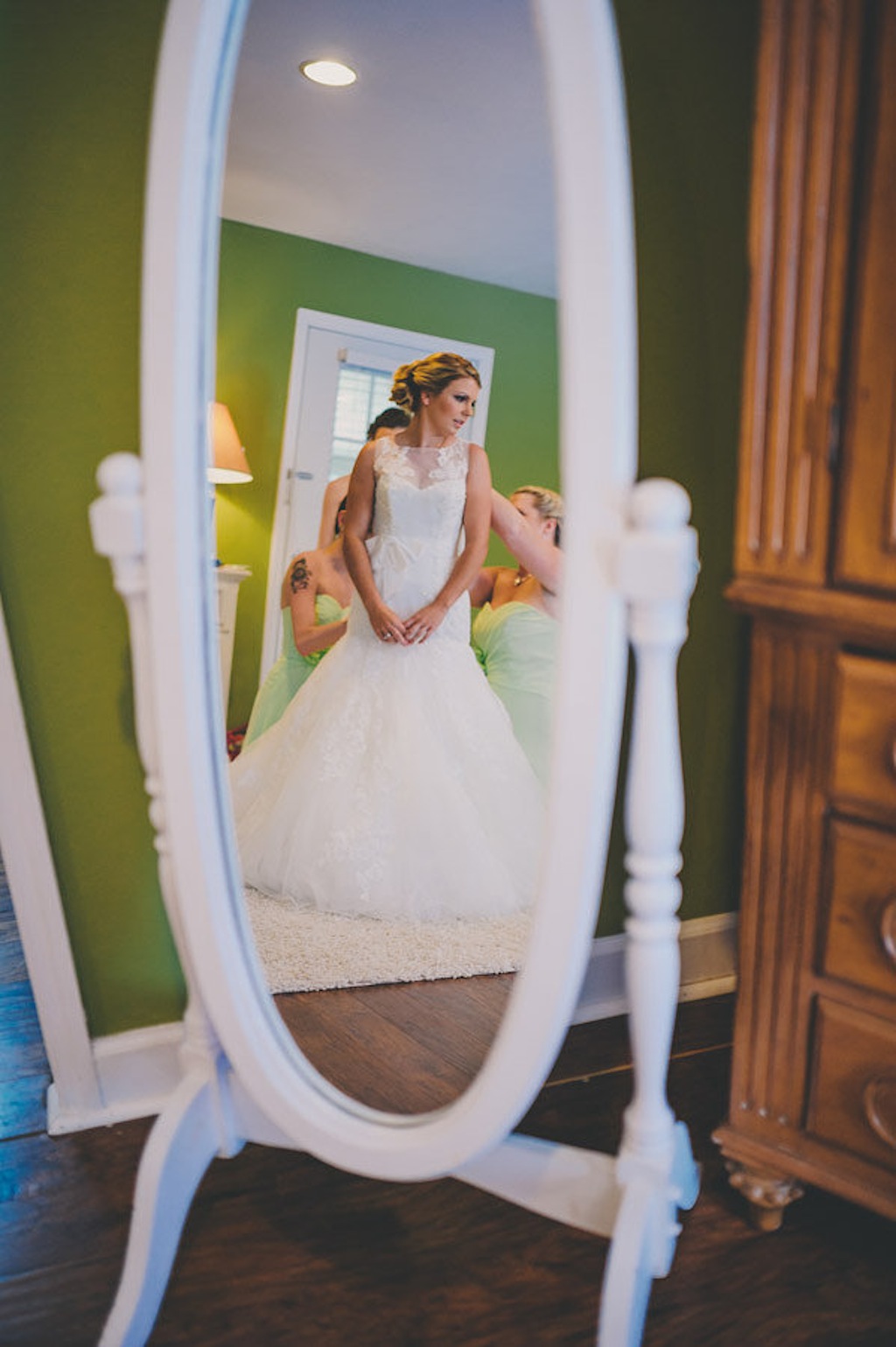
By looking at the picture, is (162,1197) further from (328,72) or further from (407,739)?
(328,72)

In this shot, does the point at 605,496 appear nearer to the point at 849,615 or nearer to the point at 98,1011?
the point at 849,615

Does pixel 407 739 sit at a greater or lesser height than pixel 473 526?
lesser

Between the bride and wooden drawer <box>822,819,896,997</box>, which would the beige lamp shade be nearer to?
the bride

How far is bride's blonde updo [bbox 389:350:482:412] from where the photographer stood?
1.20m

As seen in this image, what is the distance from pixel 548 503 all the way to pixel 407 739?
342 mm

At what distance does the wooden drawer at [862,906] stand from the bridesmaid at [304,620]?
0.65 meters

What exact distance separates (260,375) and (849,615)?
29.3 inches

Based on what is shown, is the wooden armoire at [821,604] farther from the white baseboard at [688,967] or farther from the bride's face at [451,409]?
the white baseboard at [688,967]

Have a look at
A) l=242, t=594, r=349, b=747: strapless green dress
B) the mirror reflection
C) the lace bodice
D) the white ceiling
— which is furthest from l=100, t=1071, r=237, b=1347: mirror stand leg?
the white ceiling

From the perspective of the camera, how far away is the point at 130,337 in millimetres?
1501

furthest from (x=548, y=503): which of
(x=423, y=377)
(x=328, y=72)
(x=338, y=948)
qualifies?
(x=338, y=948)

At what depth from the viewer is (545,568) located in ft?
3.98

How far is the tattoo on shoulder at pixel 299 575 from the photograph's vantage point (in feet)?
4.16

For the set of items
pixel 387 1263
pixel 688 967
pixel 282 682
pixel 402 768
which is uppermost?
pixel 282 682
